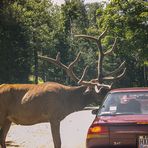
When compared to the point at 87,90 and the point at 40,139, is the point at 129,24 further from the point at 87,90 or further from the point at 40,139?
the point at 87,90

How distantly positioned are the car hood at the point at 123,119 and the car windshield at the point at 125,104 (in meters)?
0.26

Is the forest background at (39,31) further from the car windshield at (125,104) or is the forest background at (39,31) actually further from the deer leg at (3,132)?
the car windshield at (125,104)

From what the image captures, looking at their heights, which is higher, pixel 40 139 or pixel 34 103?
pixel 34 103

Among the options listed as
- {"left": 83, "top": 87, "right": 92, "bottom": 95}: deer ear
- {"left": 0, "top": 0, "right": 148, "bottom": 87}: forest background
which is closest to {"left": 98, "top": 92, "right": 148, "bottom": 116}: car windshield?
{"left": 83, "top": 87, "right": 92, "bottom": 95}: deer ear

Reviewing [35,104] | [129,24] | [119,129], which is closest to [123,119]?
[119,129]

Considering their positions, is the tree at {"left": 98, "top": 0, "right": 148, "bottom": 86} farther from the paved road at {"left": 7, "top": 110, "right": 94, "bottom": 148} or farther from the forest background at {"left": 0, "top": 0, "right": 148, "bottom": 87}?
the paved road at {"left": 7, "top": 110, "right": 94, "bottom": 148}

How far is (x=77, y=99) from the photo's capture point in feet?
40.6

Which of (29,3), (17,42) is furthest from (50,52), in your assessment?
(17,42)

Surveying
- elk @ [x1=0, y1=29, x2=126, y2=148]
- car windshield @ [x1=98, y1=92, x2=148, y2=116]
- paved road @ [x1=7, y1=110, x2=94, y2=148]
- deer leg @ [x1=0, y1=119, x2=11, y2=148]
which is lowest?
paved road @ [x1=7, y1=110, x2=94, y2=148]

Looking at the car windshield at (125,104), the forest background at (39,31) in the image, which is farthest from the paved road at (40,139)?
the forest background at (39,31)

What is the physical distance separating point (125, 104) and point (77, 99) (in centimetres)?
436

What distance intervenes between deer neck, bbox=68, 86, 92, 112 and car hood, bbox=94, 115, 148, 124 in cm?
458

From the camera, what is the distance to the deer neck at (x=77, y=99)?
12194 millimetres

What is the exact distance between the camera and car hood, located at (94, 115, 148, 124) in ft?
23.3
